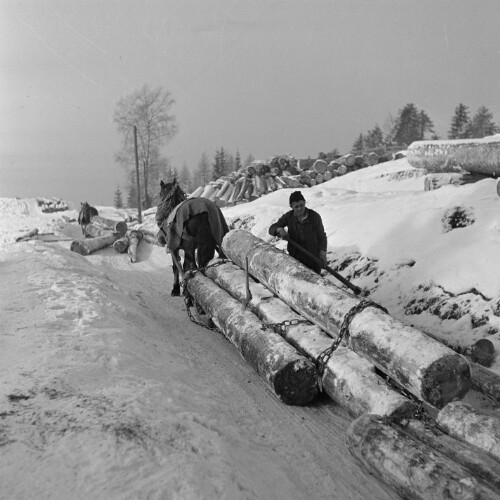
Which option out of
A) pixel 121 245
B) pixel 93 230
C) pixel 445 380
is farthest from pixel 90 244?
pixel 445 380

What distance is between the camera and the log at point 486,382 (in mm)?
3742

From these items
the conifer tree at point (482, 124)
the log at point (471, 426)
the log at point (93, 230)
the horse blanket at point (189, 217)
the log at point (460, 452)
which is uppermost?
the conifer tree at point (482, 124)

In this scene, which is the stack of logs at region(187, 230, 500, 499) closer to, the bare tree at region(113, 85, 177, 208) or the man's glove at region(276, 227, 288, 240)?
the man's glove at region(276, 227, 288, 240)

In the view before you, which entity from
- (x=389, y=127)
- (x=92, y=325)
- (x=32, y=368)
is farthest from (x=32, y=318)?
(x=389, y=127)

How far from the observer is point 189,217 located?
7332 millimetres

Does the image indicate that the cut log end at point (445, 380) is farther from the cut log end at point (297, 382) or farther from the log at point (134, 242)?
the log at point (134, 242)

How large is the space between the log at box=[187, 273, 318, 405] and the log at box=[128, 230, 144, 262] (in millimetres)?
7654

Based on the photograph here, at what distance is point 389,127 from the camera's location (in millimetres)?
66375

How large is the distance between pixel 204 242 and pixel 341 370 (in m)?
4.03

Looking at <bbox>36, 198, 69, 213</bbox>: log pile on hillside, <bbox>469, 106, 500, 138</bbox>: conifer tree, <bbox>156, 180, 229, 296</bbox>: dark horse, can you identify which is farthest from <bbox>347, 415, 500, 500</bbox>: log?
<bbox>469, 106, 500, 138</bbox>: conifer tree

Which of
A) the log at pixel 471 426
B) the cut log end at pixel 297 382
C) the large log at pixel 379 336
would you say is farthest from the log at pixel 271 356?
the log at pixel 471 426

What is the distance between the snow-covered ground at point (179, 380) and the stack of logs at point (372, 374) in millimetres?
335

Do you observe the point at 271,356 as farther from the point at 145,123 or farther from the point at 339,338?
the point at 145,123

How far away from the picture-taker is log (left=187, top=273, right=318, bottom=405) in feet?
13.0
